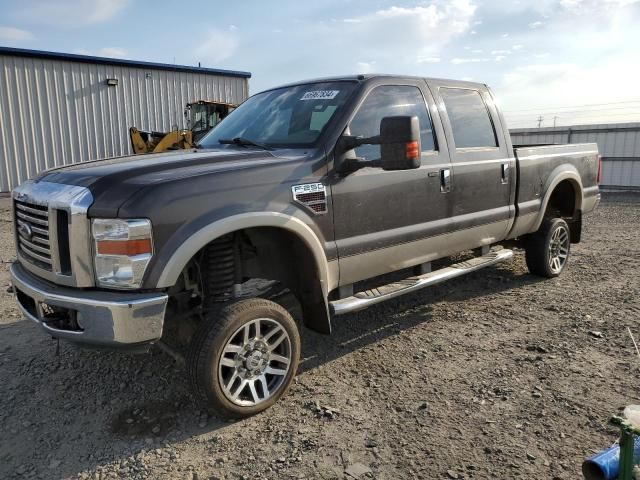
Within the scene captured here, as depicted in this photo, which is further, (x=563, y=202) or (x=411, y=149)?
(x=563, y=202)

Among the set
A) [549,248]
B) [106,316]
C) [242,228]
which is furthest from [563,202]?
[106,316]

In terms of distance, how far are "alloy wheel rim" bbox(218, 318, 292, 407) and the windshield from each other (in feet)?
4.32

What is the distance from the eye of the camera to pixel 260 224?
3.14 m

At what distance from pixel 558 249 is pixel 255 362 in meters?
4.38

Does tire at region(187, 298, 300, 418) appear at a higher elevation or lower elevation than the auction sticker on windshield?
lower

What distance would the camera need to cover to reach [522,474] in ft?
8.62

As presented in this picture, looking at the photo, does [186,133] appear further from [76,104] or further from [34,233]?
[34,233]

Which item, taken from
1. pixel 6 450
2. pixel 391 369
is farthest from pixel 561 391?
pixel 6 450

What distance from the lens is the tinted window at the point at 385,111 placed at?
3.86m

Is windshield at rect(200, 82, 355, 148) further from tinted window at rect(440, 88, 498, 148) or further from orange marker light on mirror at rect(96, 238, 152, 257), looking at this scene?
orange marker light on mirror at rect(96, 238, 152, 257)

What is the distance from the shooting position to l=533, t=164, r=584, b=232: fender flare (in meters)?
5.67

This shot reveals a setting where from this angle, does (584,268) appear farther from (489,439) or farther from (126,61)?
(126,61)

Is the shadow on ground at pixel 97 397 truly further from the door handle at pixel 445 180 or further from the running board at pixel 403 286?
the door handle at pixel 445 180

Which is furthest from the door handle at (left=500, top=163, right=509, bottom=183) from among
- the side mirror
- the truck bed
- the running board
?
the side mirror
